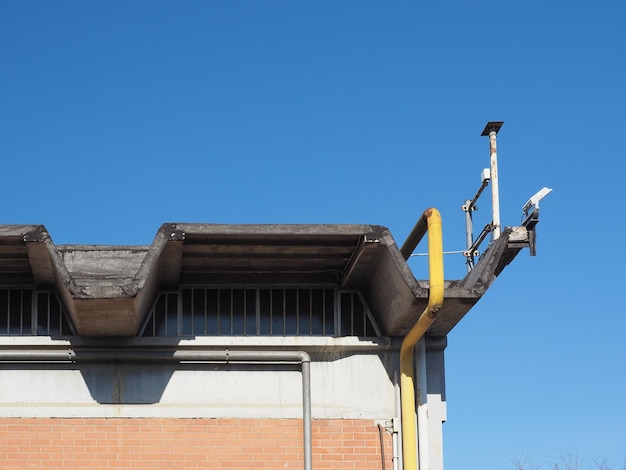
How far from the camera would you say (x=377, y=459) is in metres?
11.7

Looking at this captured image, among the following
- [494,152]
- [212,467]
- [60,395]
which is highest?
[494,152]

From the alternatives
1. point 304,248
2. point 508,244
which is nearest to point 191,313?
point 304,248

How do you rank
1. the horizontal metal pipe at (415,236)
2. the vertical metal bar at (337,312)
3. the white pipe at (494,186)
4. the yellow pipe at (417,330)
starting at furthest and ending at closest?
the vertical metal bar at (337,312) < the white pipe at (494,186) < the horizontal metal pipe at (415,236) < the yellow pipe at (417,330)

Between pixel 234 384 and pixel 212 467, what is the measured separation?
0.86 meters

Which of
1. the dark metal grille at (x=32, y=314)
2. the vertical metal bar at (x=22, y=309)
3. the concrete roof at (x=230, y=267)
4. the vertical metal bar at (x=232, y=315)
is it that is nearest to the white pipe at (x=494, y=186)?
the concrete roof at (x=230, y=267)

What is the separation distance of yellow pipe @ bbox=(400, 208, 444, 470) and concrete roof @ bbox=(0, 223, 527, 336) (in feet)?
0.43

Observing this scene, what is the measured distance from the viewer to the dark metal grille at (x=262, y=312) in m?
12.1

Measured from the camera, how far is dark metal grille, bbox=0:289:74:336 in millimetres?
11953

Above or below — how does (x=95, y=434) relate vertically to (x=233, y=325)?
below

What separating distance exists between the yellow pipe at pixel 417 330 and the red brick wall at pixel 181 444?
0.28 meters

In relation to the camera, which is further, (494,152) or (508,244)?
(494,152)

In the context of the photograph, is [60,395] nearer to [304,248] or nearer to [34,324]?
[34,324]

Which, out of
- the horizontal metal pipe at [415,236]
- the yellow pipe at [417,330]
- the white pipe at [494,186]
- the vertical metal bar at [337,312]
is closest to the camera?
the yellow pipe at [417,330]

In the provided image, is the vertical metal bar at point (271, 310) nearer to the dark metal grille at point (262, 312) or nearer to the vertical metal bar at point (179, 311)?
the dark metal grille at point (262, 312)
